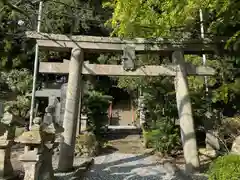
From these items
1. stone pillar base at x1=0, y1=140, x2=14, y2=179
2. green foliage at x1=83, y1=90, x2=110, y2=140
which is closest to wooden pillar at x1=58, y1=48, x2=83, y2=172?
stone pillar base at x1=0, y1=140, x2=14, y2=179

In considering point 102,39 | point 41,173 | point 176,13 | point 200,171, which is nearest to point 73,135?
point 41,173

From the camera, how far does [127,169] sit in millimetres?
8172

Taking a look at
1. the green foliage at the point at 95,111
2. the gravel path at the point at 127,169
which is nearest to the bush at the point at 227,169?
the gravel path at the point at 127,169

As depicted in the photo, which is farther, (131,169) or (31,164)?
(131,169)

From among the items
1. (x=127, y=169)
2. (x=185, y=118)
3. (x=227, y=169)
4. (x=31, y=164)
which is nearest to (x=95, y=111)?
(x=127, y=169)

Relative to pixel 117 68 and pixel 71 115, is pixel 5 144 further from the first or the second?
pixel 117 68

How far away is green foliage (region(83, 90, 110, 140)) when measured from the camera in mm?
12305

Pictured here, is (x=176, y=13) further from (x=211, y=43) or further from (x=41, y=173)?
(x=41, y=173)

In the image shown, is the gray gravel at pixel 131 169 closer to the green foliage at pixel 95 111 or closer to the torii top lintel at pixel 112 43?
the green foliage at pixel 95 111

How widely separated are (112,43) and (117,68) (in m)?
0.71

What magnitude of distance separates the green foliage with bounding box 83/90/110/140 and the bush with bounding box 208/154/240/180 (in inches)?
325

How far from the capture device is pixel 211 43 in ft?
26.0

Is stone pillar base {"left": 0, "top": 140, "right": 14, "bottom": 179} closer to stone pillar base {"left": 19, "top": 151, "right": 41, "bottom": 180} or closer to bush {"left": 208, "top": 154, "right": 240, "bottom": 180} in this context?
stone pillar base {"left": 19, "top": 151, "right": 41, "bottom": 180}

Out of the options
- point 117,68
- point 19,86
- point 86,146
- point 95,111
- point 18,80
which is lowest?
point 86,146
